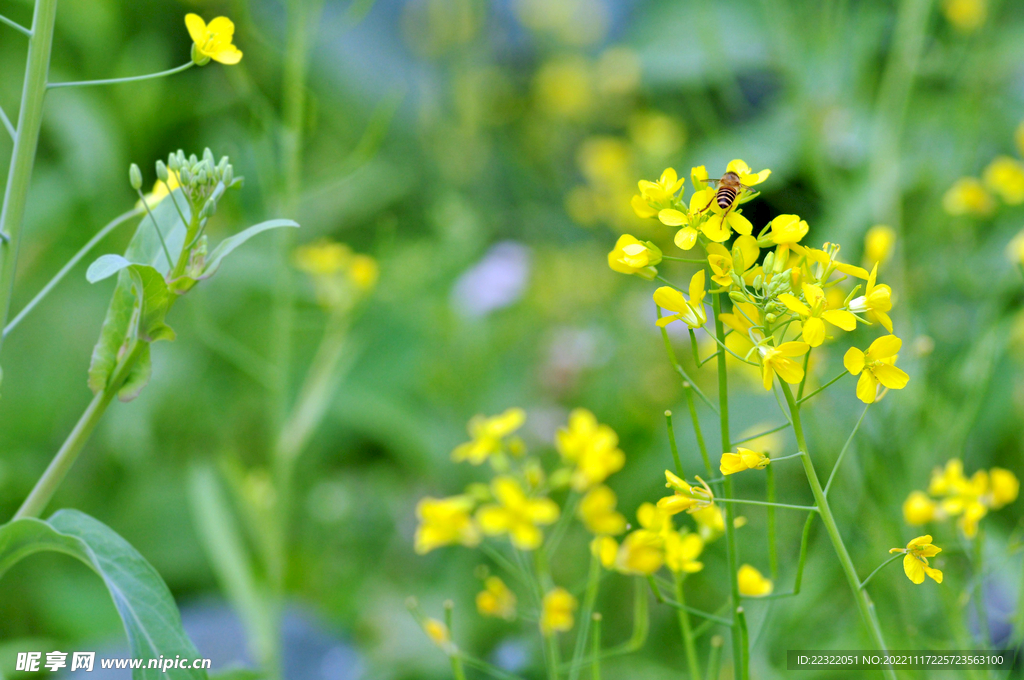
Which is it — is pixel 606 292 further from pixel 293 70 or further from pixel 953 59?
pixel 293 70

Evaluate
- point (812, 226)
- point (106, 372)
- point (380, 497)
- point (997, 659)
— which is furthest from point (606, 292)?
point (106, 372)

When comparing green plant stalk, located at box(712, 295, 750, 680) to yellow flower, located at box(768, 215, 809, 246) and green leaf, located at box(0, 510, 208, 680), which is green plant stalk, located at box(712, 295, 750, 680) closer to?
yellow flower, located at box(768, 215, 809, 246)

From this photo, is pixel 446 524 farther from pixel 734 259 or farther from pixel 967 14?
pixel 967 14

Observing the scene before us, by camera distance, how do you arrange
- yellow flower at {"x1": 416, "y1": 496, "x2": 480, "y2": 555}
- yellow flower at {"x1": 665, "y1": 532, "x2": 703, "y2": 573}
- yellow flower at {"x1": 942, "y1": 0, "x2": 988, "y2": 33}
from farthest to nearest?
yellow flower at {"x1": 942, "y1": 0, "x2": 988, "y2": 33} < yellow flower at {"x1": 416, "y1": 496, "x2": 480, "y2": 555} < yellow flower at {"x1": 665, "y1": 532, "x2": 703, "y2": 573}

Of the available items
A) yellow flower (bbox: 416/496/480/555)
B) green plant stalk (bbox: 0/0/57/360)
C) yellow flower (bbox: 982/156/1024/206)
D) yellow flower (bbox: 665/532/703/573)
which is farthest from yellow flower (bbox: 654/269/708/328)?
yellow flower (bbox: 982/156/1024/206)

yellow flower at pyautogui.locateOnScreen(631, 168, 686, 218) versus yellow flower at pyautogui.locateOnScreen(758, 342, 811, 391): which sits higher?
yellow flower at pyautogui.locateOnScreen(631, 168, 686, 218)

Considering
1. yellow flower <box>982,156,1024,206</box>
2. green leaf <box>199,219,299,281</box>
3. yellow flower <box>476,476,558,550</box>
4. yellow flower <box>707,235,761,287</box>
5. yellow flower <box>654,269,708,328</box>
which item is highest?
yellow flower <box>982,156,1024,206</box>

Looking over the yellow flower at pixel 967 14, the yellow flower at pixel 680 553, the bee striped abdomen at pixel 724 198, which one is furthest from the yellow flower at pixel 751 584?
the yellow flower at pixel 967 14
